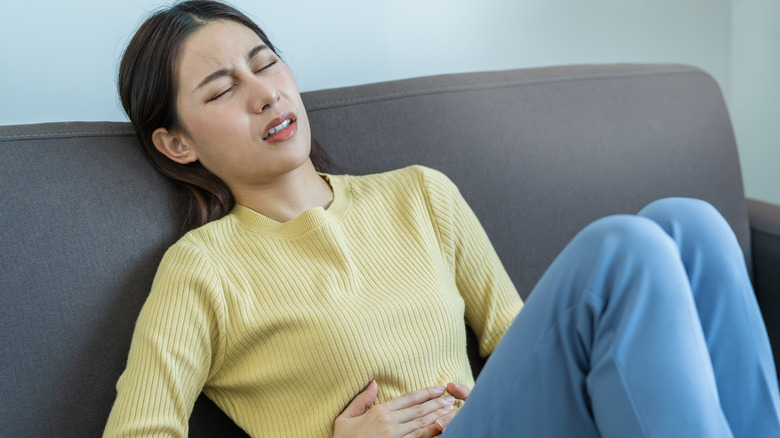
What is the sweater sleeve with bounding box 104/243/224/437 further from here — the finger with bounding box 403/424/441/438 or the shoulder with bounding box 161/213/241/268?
the finger with bounding box 403/424/441/438

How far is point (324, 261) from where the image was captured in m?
1.15

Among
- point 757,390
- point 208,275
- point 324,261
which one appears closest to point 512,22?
point 324,261

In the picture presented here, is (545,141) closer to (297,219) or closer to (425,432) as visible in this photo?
(297,219)

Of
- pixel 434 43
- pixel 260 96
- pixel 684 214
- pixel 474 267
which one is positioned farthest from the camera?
pixel 434 43

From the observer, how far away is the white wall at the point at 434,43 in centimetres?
135

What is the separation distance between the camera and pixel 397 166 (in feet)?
4.61

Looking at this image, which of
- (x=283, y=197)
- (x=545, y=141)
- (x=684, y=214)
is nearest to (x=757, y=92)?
(x=545, y=141)

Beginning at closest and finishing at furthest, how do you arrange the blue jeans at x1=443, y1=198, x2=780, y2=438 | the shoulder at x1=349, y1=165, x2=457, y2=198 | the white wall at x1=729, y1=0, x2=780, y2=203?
the blue jeans at x1=443, y1=198, x2=780, y2=438, the shoulder at x1=349, y1=165, x2=457, y2=198, the white wall at x1=729, y1=0, x2=780, y2=203

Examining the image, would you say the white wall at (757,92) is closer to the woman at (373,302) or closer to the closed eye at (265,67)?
the woman at (373,302)

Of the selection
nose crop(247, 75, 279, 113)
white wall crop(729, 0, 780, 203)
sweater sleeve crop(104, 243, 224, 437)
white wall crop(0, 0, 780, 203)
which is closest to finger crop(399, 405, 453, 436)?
sweater sleeve crop(104, 243, 224, 437)

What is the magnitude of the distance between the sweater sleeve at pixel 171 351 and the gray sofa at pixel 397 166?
111 mm

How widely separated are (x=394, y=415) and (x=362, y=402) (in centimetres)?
5

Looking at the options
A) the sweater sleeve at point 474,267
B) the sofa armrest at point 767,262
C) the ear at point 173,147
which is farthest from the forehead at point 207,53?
the sofa armrest at point 767,262

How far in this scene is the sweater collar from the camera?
1.17 meters
